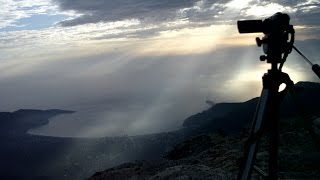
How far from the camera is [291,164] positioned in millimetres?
17906

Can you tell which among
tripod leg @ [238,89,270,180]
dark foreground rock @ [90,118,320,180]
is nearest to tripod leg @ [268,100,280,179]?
tripod leg @ [238,89,270,180]

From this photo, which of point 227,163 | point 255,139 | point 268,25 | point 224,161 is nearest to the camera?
point 255,139

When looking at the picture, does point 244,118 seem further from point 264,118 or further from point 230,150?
point 264,118

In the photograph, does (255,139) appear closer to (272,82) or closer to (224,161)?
(272,82)

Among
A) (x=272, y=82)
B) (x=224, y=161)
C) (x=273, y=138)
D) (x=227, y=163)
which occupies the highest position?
(x=272, y=82)

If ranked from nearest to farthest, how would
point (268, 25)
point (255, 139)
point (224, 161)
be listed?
point (255, 139)
point (268, 25)
point (224, 161)

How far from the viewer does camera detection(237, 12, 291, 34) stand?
5.29m

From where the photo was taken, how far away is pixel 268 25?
17.6 ft

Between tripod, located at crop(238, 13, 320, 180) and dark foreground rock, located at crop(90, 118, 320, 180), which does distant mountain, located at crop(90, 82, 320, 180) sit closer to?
dark foreground rock, located at crop(90, 118, 320, 180)

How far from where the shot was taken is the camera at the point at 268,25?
5.29 m

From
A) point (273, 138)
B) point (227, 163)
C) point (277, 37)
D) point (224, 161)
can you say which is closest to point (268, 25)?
point (277, 37)

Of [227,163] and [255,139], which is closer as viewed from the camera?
[255,139]

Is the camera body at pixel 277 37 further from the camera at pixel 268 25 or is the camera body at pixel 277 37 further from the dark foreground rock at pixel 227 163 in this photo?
the dark foreground rock at pixel 227 163

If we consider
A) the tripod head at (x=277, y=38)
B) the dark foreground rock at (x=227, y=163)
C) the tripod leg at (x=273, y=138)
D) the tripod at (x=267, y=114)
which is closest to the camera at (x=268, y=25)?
the tripod head at (x=277, y=38)
